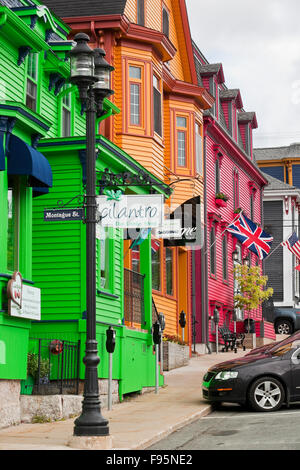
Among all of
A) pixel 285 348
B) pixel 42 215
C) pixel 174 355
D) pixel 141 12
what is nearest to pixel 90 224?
pixel 42 215

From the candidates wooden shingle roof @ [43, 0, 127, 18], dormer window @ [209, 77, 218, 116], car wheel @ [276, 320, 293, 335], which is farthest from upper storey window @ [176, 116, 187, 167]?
car wheel @ [276, 320, 293, 335]

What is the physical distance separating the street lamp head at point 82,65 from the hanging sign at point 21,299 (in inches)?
137

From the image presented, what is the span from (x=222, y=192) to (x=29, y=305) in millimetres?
→ 21914

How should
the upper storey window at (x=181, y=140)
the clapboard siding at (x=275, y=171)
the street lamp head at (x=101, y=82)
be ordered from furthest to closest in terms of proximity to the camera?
the clapboard siding at (x=275, y=171) < the upper storey window at (x=181, y=140) < the street lamp head at (x=101, y=82)

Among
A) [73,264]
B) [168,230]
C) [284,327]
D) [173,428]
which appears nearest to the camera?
[173,428]

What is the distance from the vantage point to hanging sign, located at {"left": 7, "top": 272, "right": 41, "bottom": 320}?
1388 centimetres

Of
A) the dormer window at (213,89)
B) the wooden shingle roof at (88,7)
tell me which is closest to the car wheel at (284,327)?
the dormer window at (213,89)

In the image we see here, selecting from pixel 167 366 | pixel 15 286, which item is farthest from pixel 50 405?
pixel 167 366

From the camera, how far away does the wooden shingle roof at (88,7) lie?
2377 cm

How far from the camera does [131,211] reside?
602 inches

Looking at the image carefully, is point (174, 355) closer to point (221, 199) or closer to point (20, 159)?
point (221, 199)

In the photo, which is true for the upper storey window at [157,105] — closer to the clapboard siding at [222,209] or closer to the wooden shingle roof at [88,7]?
the wooden shingle roof at [88,7]

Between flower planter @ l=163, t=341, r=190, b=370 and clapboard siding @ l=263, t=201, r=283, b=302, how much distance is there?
23.5 metres

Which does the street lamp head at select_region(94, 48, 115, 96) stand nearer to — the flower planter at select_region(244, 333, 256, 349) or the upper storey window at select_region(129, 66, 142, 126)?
the upper storey window at select_region(129, 66, 142, 126)
